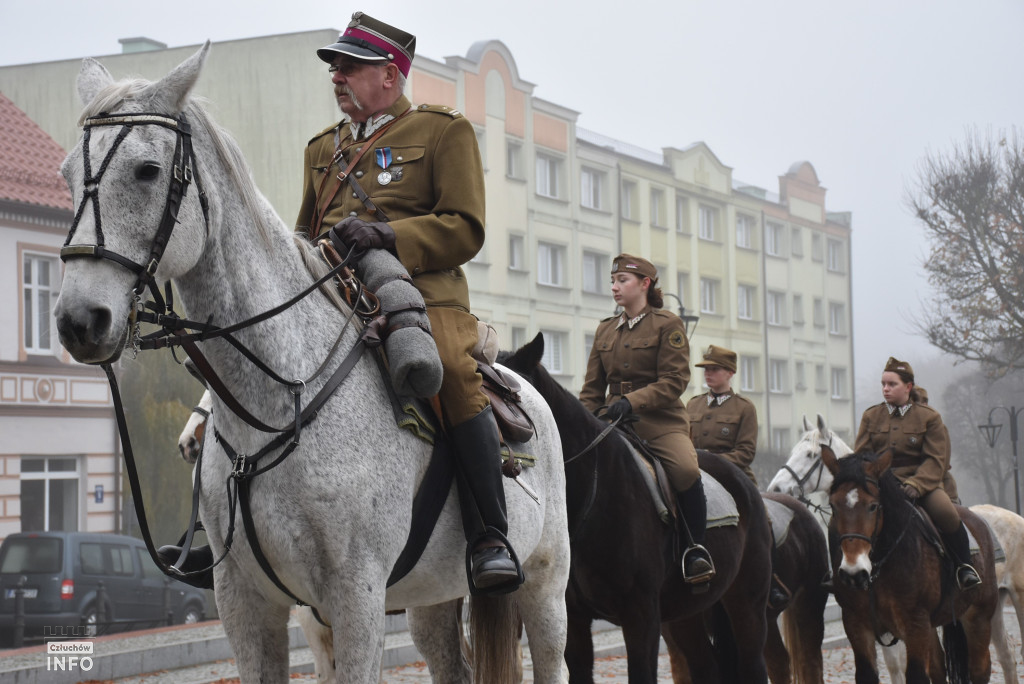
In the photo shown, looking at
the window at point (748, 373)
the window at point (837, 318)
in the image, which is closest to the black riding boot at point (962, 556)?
the window at point (748, 373)

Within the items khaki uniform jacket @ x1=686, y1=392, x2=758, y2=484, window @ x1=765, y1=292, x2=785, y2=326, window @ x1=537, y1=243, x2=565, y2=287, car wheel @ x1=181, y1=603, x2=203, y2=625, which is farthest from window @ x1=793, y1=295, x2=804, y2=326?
khaki uniform jacket @ x1=686, y1=392, x2=758, y2=484

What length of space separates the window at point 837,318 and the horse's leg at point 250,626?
5917 centimetres

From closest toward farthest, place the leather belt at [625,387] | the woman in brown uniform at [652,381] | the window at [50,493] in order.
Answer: the woman in brown uniform at [652,381] → the leather belt at [625,387] → the window at [50,493]

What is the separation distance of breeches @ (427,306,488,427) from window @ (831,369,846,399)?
58.3 metres

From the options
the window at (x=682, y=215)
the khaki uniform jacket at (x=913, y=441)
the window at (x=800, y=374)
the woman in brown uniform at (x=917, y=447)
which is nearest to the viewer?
the woman in brown uniform at (x=917, y=447)

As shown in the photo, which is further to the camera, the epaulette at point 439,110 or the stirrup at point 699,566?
the stirrup at point 699,566

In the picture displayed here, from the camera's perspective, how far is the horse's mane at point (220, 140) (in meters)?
3.88

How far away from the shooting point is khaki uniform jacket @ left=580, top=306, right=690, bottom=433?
795cm

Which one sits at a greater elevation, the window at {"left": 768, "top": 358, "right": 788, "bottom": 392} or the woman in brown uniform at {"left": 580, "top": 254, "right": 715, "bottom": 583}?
the window at {"left": 768, "top": 358, "right": 788, "bottom": 392}

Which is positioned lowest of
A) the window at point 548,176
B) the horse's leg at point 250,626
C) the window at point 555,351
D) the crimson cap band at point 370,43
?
the horse's leg at point 250,626

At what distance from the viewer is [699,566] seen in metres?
7.57

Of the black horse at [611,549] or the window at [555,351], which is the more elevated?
the window at [555,351]

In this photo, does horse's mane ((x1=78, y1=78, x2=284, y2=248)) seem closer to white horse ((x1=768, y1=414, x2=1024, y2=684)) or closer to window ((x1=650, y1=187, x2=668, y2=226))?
white horse ((x1=768, y1=414, x2=1024, y2=684))

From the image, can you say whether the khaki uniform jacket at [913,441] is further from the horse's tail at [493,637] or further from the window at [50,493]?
the window at [50,493]
